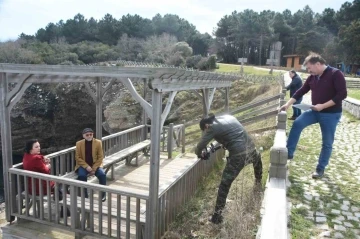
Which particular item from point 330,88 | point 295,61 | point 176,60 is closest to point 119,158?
point 330,88

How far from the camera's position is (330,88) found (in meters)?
4.44

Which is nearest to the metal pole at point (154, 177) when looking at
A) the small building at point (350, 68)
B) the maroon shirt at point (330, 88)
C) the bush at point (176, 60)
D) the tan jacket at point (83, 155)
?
the tan jacket at point (83, 155)

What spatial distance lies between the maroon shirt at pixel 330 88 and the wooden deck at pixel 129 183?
2818 millimetres

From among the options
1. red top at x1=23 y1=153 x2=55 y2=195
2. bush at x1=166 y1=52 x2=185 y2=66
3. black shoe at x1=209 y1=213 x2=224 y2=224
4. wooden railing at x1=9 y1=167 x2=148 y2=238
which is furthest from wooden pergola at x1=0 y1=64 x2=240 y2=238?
bush at x1=166 y1=52 x2=185 y2=66

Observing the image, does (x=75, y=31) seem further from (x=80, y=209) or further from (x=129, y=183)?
(x=80, y=209)

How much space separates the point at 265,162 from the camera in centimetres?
709

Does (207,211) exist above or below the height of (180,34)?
below

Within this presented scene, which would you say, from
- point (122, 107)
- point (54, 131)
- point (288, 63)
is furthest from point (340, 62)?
point (54, 131)

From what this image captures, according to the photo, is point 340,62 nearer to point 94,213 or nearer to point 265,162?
point 265,162

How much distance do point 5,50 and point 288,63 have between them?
42.9 meters

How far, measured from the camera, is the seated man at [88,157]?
19.6 feet

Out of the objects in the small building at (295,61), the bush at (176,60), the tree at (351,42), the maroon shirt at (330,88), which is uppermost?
the tree at (351,42)

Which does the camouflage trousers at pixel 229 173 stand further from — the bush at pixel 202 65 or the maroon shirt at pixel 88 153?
the bush at pixel 202 65

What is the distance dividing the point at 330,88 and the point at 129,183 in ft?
16.3
